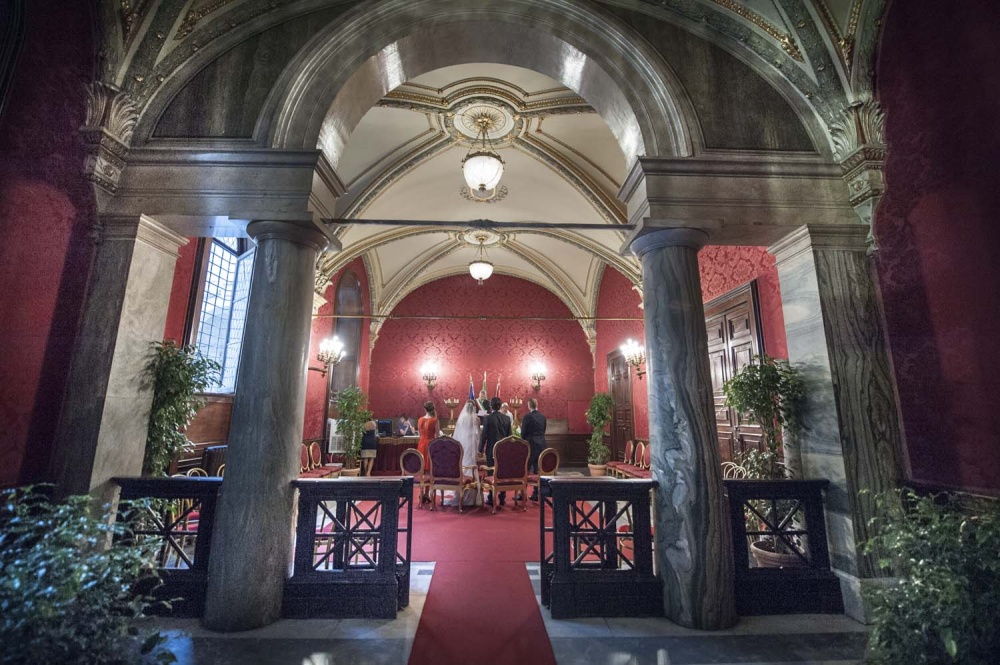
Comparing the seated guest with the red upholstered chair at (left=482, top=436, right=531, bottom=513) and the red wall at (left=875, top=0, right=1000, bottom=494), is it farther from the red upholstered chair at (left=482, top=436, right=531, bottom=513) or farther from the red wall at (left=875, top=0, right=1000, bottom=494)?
the red wall at (left=875, top=0, right=1000, bottom=494)

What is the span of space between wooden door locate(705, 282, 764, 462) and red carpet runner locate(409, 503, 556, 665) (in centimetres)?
254

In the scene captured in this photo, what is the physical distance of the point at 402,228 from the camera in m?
8.68

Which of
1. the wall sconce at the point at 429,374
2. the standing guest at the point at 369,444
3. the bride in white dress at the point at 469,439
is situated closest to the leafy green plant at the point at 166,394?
the bride in white dress at the point at 469,439

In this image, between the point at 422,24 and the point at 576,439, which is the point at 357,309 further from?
the point at 422,24

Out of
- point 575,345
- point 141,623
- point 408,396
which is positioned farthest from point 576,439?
point 141,623

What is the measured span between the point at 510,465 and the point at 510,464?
0.01 metres

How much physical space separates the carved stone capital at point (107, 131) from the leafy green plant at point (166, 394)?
3.89ft

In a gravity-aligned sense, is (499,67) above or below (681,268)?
above

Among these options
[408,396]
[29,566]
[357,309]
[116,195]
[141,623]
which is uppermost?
[357,309]

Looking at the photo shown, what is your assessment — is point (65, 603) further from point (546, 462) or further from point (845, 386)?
point (546, 462)

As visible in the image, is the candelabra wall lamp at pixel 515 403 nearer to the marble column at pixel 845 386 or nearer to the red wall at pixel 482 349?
the red wall at pixel 482 349

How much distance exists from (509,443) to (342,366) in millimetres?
5796

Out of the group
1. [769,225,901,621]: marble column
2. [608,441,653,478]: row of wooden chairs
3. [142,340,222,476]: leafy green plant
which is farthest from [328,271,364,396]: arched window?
[769,225,901,621]: marble column

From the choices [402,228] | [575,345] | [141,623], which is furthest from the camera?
[575,345]
